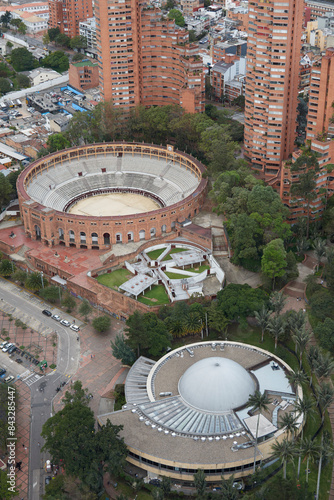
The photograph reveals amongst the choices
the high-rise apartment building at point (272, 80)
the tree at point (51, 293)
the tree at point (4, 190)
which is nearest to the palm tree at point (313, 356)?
the tree at point (51, 293)

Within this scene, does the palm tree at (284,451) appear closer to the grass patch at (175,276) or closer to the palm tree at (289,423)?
the palm tree at (289,423)

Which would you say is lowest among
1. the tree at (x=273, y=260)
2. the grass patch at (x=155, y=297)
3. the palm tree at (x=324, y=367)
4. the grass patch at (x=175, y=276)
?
the grass patch at (x=155, y=297)

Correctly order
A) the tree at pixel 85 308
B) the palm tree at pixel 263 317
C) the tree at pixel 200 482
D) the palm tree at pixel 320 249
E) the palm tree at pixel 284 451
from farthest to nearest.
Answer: the palm tree at pixel 320 249, the tree at pixel 85 308, the palm tree at pixel 263 317, the tree at pixel 200 482, the palm tree at pixel 284 451

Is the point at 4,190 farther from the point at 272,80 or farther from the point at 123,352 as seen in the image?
the point at 272,80

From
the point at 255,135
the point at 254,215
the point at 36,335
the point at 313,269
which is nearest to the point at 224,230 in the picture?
the point at 254,215

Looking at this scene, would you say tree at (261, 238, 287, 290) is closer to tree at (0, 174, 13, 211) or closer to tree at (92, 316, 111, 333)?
tree at (92, 316, 111, 333)

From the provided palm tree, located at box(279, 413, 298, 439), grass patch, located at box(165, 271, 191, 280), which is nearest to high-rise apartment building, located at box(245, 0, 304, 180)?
grass patch, located at box(165, 271, 191, 280)

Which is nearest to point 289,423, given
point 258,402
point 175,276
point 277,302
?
point 258,402
